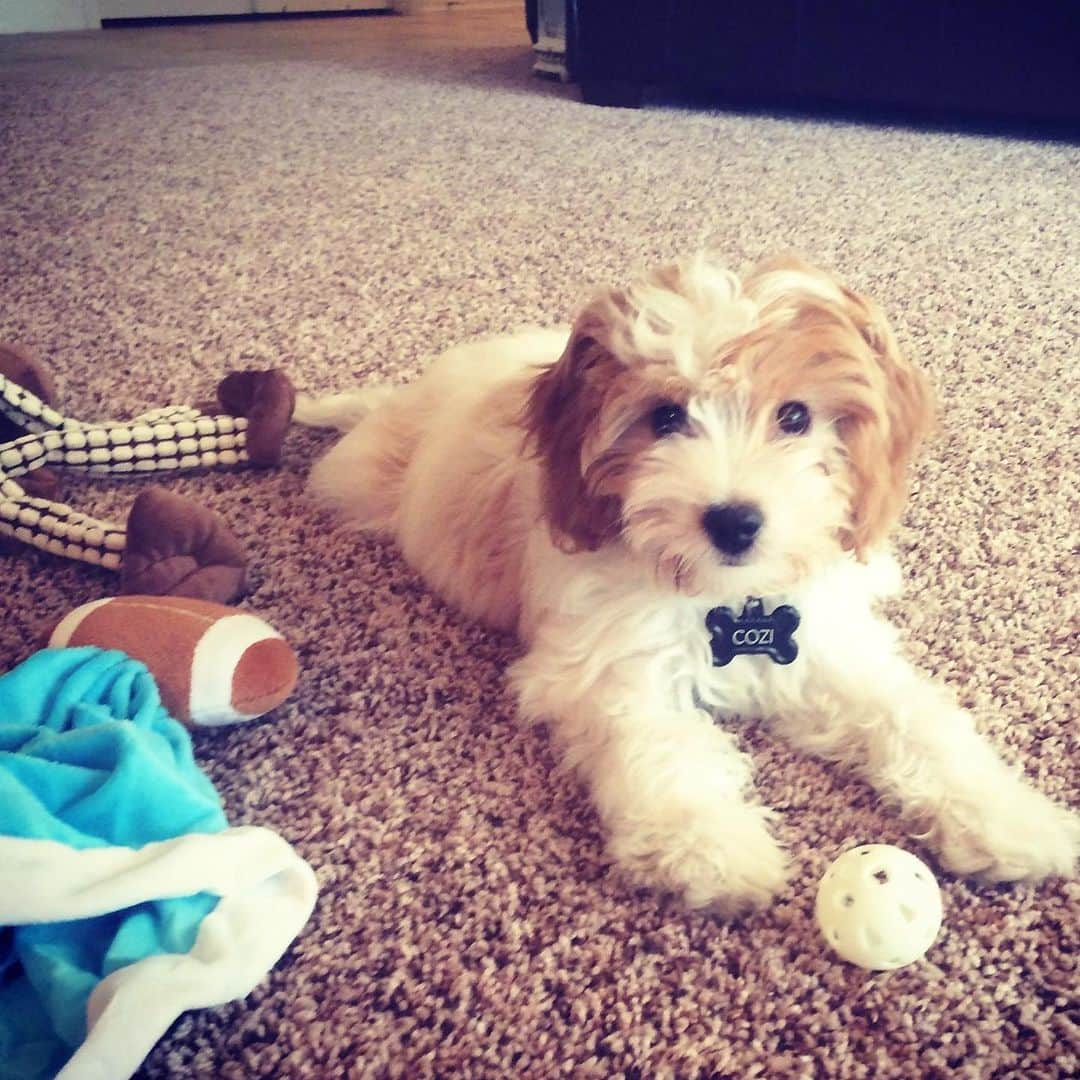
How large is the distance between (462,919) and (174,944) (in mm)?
281

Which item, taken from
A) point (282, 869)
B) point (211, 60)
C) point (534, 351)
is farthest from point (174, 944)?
point (211, 60)

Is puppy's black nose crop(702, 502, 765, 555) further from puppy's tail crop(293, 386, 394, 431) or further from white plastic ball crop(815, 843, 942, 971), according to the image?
puppy's tail crop(293, 386, 394, 431)

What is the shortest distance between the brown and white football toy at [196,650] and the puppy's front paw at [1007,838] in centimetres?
78

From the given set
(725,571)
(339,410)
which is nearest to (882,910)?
(725,571)

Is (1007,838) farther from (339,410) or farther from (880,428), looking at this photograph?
(339,410)

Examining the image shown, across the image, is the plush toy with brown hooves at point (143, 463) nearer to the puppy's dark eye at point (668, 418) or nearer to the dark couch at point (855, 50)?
the puppy's dark eye at point (668, 418)

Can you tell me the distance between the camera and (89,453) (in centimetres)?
190

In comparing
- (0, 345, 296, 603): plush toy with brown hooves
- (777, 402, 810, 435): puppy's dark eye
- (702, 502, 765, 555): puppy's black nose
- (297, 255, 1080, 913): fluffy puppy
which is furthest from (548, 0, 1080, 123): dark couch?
(702, 502, 765, 555): puppy's black nose

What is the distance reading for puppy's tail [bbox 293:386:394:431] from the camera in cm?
208

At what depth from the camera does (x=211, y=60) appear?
5676 mm

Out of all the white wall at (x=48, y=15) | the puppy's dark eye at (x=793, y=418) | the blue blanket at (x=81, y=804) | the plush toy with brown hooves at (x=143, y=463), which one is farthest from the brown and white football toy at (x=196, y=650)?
the white wall at (x=48, y=15)

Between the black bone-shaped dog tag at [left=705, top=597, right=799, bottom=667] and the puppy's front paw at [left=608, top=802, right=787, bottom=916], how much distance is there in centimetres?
20

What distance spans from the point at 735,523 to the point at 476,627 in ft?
1.80

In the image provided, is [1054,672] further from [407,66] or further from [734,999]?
[407,66]
